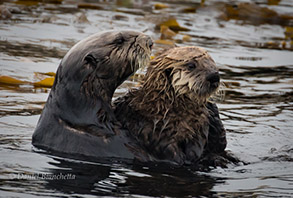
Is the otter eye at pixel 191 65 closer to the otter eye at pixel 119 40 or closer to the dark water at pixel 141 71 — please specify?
the otter eye at pixel 119 40

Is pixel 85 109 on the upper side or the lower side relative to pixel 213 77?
lower

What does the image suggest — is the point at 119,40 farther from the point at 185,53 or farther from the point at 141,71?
the point at 185,53

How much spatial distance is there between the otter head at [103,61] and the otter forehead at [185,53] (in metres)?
0.22

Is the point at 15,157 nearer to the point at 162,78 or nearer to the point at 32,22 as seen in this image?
the point at 162,78

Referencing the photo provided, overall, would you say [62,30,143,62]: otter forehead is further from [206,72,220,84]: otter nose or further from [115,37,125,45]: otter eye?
[206,72,220,84]: otter nose

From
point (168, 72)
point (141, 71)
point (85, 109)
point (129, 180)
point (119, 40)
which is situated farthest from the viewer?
point (141, 71)

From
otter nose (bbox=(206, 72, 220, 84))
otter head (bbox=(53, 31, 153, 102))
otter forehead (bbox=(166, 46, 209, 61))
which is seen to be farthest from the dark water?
otter forehead (bbox=(166, 46, 209, 61))

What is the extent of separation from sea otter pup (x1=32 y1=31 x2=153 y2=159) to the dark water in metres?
0.15

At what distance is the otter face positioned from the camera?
529 centimetres

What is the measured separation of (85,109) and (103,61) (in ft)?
1.39

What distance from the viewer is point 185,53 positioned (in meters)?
5.50

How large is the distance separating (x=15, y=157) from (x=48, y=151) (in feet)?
0.88

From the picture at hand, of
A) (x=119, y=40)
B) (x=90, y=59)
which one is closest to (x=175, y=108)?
(x=119, y=40)

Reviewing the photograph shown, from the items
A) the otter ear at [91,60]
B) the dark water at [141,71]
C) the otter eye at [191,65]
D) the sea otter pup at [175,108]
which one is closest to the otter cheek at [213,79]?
the sea otter pup at [175,108]
